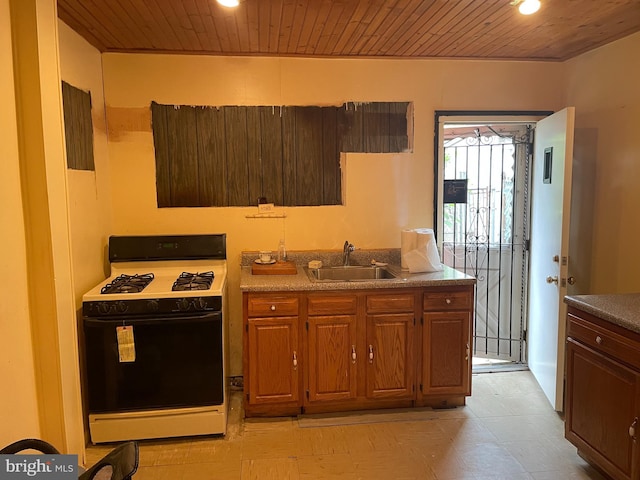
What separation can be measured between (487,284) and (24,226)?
12.3 feet

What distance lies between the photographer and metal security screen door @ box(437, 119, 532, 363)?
13.2 ft

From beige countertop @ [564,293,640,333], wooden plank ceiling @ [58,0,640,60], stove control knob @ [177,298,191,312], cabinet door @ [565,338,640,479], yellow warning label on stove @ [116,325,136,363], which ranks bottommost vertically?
cabinet door @ [565,338,640,479]

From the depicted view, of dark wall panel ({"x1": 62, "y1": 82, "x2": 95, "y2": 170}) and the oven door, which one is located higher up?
dark wall panel ({"x1": 62, "y1": 82, "x2": 95, "y2": 170})

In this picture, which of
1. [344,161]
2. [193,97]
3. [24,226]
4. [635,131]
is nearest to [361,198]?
[344,161]

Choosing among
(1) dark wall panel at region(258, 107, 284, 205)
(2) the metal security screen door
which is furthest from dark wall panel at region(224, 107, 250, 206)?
(2) the metal security screen door

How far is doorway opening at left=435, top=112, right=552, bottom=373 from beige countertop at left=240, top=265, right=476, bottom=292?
891mm

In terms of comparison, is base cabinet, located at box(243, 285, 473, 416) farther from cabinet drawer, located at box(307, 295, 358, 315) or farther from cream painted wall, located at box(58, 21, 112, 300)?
cream painted wall, located at box(58, 21, 112, 300)

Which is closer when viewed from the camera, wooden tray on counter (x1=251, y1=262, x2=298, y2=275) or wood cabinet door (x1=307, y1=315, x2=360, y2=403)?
wood cabinet door (x1=307, y1=315, x2=360, y2=403)

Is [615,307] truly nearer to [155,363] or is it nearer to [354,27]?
[354,27]

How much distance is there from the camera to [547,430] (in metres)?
2.95

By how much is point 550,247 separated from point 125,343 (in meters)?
2.73

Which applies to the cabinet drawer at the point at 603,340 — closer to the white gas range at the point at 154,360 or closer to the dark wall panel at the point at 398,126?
the dark wall panel at the point at 398,126

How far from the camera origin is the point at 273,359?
301cm

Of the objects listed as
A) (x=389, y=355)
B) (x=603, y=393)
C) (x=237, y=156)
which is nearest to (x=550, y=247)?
(x=603, y=393)
